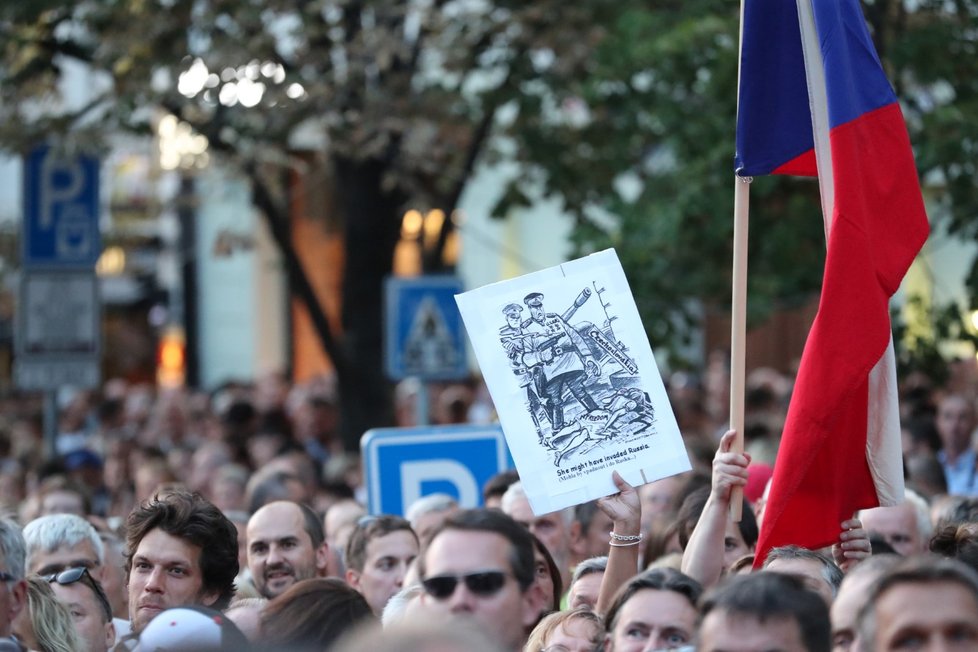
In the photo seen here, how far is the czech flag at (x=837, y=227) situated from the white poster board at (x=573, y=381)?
54cm

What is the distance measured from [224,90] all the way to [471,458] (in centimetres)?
453

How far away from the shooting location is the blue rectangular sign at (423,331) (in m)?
13.0

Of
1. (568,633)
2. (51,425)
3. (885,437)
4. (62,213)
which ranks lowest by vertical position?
(568,633)

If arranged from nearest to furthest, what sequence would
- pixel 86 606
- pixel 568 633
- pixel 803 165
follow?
pixel 568 633 < pixel 86 606 < pixel 803 165

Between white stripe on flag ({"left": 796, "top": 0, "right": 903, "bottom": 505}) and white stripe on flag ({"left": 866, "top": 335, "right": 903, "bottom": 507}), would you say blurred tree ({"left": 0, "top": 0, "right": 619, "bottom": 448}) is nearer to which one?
white stripe on flag ({"left": 796, "top": 0, "right": 903, "bottom": 505})

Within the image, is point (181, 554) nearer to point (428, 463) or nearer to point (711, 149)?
point (428, 463)

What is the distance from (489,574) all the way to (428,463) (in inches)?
197

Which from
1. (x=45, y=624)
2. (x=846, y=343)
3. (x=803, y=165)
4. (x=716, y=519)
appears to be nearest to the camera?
(x=45, y=624)

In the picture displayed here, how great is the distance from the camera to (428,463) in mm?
9992

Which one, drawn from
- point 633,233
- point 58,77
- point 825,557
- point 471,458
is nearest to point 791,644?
point 825,557

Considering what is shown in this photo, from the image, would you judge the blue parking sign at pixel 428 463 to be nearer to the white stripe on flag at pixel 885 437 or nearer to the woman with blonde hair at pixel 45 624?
the white stripe on flag at pixel 885 437

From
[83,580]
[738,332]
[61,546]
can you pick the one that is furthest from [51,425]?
[738,332]

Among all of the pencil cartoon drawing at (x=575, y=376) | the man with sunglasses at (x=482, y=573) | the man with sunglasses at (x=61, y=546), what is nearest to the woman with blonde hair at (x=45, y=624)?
the man with sunglasses at (x=61, y=546)

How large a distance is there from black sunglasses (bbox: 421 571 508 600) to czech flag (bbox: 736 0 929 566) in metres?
1.63
